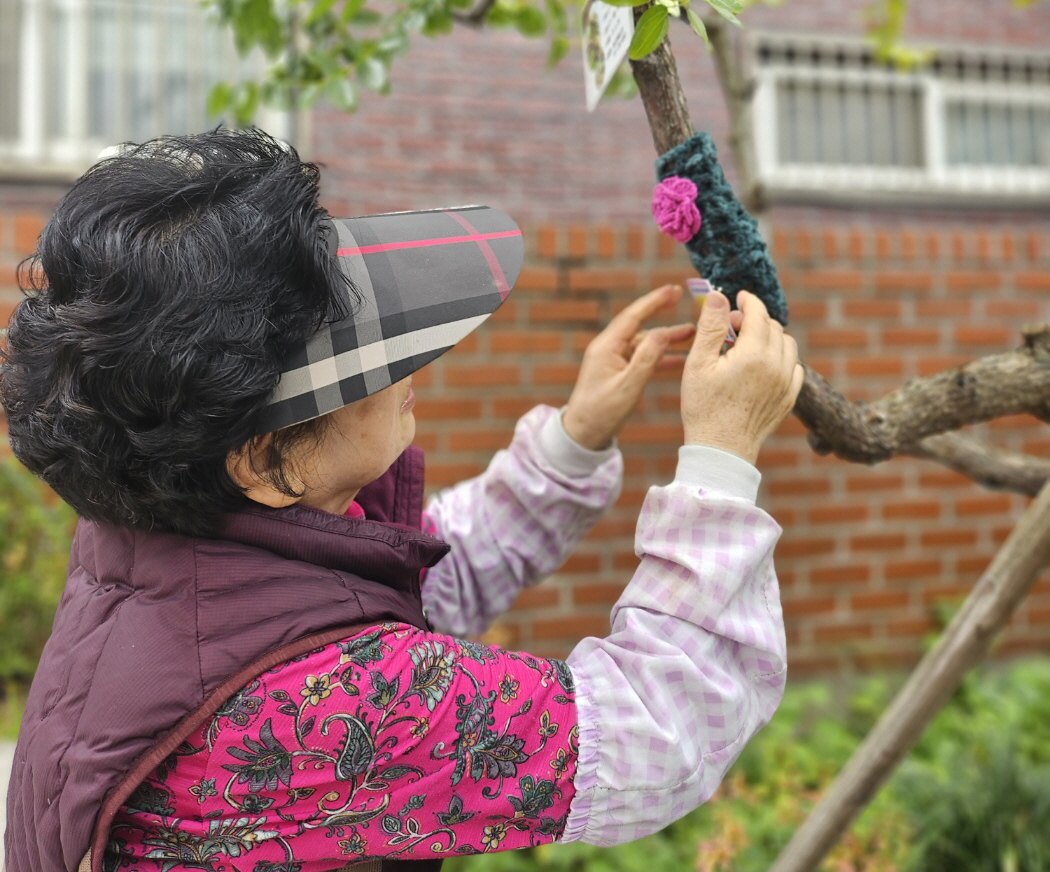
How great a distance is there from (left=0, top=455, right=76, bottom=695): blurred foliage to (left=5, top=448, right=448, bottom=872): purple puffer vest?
5.84 feet

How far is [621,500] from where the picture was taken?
2.99m

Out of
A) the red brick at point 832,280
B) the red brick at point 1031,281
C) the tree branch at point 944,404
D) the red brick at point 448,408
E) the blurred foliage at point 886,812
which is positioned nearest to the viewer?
the tree branch at point 944,404

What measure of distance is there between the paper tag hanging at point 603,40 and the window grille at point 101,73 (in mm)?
2461

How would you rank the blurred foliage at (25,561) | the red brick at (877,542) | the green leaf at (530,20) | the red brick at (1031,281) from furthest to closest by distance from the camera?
the red brick at (1031,281)
the red brick at (877,542)
the blurred foliage at (25,561)
the green leaf at (530,20)

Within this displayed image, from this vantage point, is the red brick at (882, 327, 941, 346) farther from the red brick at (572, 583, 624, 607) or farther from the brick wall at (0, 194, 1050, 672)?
the red brick at (572, 583, 624, 607)

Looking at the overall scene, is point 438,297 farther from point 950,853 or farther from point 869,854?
point 950,853

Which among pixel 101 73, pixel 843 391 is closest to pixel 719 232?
pixel 843 391

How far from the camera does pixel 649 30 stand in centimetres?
96

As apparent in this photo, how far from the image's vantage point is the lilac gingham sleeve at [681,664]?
0.98 metres

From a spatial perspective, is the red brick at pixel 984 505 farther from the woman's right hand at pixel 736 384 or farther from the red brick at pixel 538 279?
the woman's right hand at pixel 736 384

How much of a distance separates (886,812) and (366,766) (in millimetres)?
2006

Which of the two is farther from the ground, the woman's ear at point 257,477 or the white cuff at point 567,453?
the woman's ear at point 257,477

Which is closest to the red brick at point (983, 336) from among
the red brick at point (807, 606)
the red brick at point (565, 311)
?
the red brick at point (807, 606)

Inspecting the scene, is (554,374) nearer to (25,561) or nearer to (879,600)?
(879,600)
